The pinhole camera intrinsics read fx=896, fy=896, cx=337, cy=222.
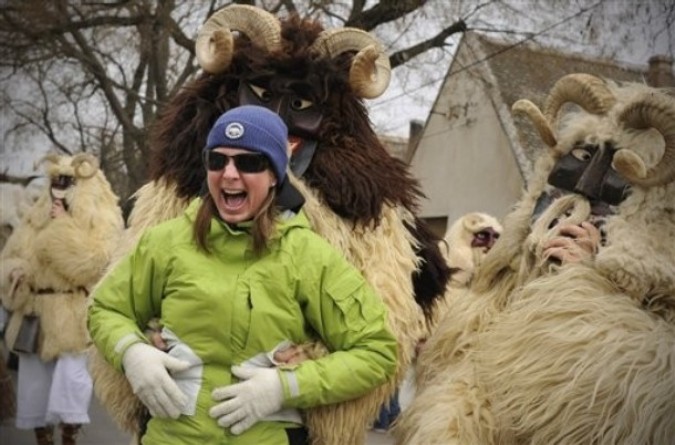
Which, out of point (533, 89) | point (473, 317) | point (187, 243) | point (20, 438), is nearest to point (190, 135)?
point (187, 243)

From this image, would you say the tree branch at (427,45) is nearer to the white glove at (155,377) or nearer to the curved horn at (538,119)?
the curved horn at (538,119)

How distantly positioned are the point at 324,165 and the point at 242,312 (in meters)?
0.85

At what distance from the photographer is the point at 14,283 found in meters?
6.48

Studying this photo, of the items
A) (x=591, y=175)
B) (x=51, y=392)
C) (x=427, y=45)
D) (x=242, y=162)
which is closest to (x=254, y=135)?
(x=242, y=162)

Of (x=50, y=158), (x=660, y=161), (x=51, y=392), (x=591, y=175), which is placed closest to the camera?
(x=660, y=161)

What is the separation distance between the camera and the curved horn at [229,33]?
11.3ft

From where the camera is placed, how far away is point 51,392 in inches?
249

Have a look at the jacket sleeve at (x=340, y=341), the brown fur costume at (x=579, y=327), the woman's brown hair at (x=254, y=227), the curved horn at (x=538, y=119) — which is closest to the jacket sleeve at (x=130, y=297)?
the woman's brown hair at (x=254, y=227)

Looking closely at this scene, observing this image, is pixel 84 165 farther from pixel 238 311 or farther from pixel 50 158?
pixel 238 311

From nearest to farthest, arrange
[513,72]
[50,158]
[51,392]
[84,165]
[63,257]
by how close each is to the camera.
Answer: [63,257], [51,392], [84,165], [50,158], [513,72]

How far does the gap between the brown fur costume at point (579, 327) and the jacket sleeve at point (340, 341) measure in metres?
0.30

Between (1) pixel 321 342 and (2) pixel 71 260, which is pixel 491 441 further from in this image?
(2) pixel 71 260

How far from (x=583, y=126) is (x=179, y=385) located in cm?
168

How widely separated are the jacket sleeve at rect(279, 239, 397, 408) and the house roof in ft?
26.4
